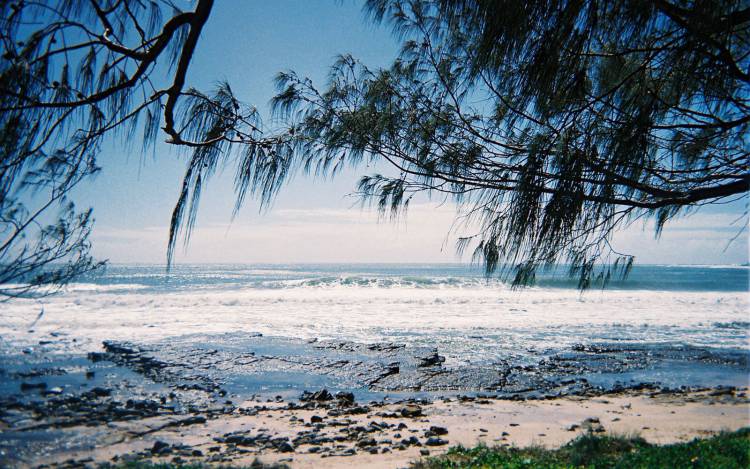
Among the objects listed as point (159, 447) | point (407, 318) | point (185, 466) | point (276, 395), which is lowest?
point (276, 395)

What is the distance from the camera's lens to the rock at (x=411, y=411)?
5695mm

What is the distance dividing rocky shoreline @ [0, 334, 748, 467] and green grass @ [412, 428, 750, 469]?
0.65m

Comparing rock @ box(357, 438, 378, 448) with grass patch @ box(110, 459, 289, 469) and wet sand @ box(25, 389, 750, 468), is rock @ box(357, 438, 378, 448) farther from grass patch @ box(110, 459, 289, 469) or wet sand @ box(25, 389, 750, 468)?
grass patch @ box(110, 459, 289, 469)

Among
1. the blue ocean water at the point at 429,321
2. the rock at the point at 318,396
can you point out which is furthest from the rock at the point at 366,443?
the blue ocean water at the point at 429,321

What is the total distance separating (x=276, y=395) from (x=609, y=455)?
480cm

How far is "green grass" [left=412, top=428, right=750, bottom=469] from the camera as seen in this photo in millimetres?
3289

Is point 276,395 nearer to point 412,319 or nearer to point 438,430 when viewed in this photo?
point 438,430

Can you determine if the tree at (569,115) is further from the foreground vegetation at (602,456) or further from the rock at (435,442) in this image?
the rock at (435,442)

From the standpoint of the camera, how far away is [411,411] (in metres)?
5.83

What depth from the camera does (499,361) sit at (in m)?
8.99

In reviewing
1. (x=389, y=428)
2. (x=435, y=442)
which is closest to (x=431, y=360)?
(x=389, y=428)

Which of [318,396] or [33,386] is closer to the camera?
[318,396]

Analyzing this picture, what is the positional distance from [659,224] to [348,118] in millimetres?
2001

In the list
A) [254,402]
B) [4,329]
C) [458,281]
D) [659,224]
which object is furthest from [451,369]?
[458,281]
